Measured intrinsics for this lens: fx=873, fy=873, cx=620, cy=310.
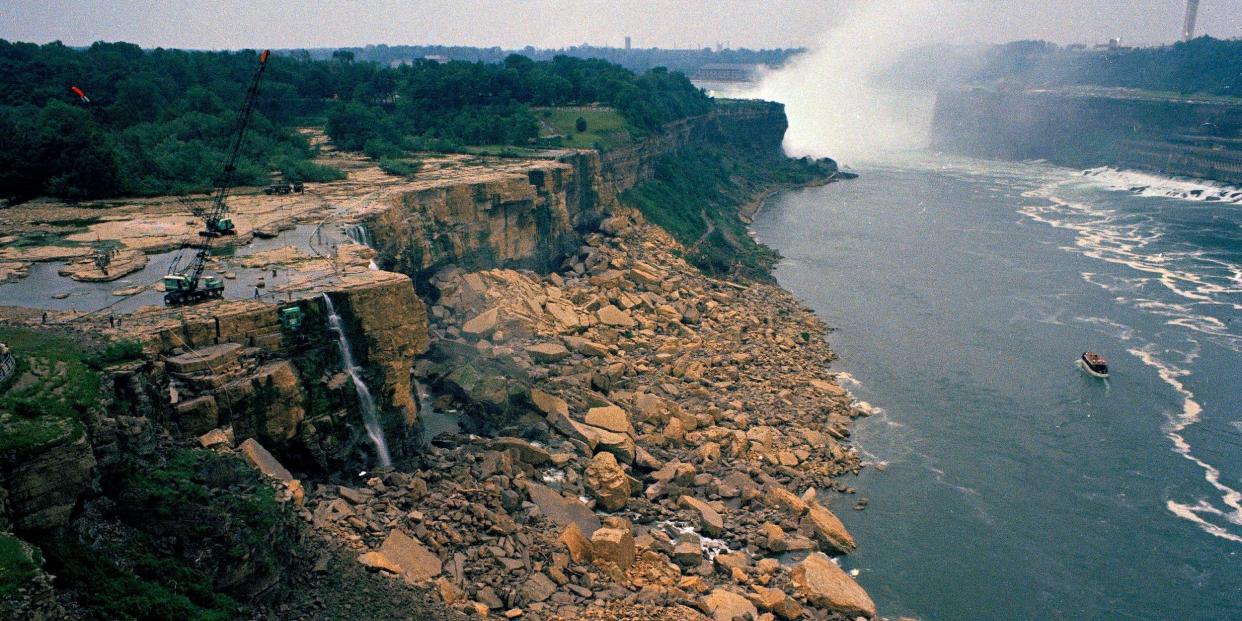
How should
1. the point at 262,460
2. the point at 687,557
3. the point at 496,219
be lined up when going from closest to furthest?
1. the point at 262,460
2. the point at 687,557
3. the point at 496,219

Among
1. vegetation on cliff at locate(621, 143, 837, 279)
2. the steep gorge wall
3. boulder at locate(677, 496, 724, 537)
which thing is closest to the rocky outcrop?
boulder at locate(677, 496, 724, 537)

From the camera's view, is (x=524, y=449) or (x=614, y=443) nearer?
(x=524, y=449)

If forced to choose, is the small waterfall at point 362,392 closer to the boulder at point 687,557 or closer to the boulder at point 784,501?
the boulder at point 687,557

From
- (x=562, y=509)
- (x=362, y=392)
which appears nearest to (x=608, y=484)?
(x=562, y=509)

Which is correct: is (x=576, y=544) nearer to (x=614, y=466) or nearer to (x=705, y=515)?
(x=614, y=466)

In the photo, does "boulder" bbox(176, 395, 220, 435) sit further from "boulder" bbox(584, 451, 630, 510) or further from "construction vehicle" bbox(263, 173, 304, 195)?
"construction vehicle" bbox(263, 173, 304, 195)

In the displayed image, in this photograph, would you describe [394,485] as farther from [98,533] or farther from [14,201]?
[14,201]
